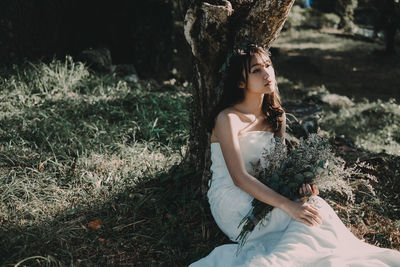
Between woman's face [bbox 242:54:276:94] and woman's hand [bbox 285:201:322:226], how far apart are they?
0.83 meters

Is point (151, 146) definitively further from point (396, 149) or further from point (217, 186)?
point (396, 149)

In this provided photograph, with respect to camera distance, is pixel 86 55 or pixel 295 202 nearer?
pixel 295 202

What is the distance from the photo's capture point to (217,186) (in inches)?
111

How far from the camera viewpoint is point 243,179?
258 centimetres

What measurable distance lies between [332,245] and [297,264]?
281 mm

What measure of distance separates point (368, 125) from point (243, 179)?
504cm

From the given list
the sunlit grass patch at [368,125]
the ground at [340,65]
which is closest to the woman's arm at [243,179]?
the sunlit grass patch at [368,125]

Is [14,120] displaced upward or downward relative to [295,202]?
downward

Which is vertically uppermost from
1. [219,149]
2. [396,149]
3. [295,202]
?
[219,149]

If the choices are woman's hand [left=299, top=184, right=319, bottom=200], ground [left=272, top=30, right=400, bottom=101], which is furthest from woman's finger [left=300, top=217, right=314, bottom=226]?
ground [left=272, top=30, right=400, bottom=101]

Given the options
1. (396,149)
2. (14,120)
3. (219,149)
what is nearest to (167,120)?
(14,120)

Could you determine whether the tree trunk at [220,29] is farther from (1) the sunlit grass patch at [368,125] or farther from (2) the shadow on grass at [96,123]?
(1) the sunlit grass patch at [368,125]

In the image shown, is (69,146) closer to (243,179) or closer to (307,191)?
(243,179)

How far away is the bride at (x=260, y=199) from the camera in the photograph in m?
2.37
